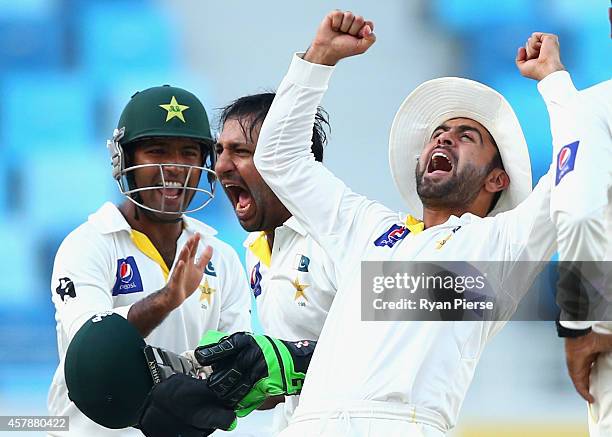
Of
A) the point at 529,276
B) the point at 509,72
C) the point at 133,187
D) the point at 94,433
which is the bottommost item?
the point at 94,433

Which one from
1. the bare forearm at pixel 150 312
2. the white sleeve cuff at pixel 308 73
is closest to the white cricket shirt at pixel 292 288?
the bare forearm at pixel 150 312

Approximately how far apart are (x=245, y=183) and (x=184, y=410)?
97cm

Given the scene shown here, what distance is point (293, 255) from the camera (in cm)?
395

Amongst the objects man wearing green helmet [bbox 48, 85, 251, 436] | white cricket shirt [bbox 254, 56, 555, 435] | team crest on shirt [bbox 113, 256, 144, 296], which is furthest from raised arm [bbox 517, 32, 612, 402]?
team crest on shirt [bbox 113, 256, 144, 296]

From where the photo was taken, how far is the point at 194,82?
19.7ft

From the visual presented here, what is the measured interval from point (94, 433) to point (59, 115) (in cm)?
248

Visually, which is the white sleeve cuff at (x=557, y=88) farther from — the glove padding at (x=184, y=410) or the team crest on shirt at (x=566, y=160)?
the glove padding at (x=184, y=410)

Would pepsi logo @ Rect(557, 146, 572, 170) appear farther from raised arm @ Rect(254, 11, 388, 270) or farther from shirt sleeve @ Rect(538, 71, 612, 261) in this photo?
raised arm @ Rect(254, 11, 388, 270)

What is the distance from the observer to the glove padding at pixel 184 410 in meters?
3.34

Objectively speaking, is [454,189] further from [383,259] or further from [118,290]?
[118,290]

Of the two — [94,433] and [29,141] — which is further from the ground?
[29,141]

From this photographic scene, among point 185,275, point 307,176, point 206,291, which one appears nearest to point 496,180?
point 307,176

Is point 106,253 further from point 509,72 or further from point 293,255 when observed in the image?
point 509,72

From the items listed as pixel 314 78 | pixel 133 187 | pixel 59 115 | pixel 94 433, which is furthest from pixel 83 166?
pixel 314 78
